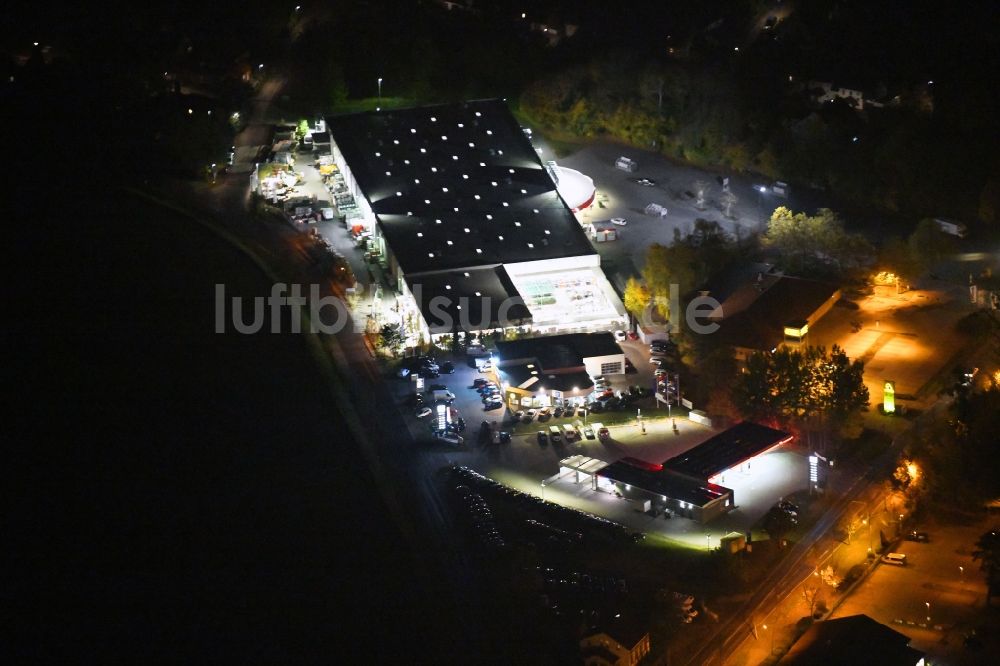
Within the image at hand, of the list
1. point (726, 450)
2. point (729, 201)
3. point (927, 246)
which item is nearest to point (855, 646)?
point (726, 450)

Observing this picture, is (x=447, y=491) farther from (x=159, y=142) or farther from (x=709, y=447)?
(x=159, y=142)

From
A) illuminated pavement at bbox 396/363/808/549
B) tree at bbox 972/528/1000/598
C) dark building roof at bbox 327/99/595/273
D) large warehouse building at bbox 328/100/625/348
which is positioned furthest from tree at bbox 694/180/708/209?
tree at bbox 972/528/1000/598

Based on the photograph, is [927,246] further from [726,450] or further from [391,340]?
[391,340]

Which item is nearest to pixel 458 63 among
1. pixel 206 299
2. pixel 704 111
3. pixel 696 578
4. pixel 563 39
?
pixel 563 39

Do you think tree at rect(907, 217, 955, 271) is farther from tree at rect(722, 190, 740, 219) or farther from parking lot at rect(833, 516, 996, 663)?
parking lot at rect(833, 516, 996, 663)

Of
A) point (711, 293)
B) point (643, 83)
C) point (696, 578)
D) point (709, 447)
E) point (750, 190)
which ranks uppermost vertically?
point (643, 83)

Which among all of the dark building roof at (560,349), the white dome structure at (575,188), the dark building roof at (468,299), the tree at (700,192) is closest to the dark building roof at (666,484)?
the dark building roof at (560,349)
